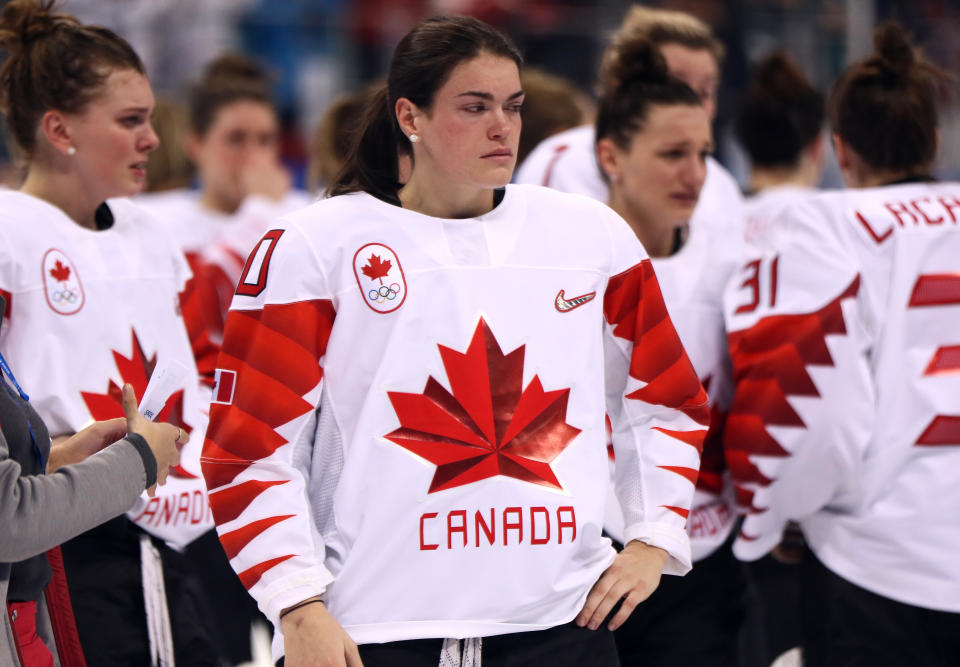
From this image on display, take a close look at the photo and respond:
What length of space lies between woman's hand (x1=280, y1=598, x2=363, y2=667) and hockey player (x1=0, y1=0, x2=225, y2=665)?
70 centimetres

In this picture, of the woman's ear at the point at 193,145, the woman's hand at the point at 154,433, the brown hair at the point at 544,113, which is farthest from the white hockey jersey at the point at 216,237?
the woman's hand at the point at 154,433

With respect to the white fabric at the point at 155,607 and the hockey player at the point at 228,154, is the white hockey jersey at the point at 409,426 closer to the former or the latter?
the white fabric at the point at 155,607

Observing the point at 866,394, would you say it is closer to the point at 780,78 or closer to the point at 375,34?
the point at 780,78

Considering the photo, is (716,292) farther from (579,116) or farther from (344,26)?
(344,26)

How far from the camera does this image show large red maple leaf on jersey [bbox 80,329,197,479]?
2363mm

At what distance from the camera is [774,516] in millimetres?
2668

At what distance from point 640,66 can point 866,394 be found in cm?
93

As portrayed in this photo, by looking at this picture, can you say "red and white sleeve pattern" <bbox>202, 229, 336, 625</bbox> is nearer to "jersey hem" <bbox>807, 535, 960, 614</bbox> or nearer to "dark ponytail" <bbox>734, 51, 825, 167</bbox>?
"jersey hem" <bbox>807, 535, 960, 614</bbox>

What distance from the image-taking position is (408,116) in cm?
205

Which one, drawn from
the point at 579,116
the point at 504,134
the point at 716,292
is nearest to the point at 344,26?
the point at 579,116

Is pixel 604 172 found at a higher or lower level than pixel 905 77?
lower

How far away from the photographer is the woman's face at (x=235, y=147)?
490 centimetres

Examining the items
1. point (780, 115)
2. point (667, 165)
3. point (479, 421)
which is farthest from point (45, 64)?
point (780, 115)

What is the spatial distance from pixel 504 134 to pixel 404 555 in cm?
69
